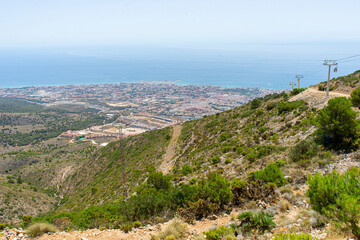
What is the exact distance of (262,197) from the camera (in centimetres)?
762

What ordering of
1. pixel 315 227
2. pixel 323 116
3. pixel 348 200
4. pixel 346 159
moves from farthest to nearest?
pixel 323 116 → pixel 346 159 → pixel 315 227 → pixel 348 200

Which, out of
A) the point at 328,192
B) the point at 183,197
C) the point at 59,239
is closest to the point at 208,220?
the point at 183,197

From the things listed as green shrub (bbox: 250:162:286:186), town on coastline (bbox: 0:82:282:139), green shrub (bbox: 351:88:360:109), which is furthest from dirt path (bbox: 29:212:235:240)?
town on coastline (bbox: 0:82:282:139)

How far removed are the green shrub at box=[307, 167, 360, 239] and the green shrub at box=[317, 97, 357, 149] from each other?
17.0 ft

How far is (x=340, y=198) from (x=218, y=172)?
8.15 m

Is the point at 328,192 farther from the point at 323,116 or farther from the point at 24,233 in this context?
the point at 24,233

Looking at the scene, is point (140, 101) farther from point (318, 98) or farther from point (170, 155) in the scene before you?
point (318, 98)

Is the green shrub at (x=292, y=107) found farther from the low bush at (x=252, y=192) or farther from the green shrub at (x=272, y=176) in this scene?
the low bush at (x=252, y=192)

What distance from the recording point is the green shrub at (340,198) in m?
4.27

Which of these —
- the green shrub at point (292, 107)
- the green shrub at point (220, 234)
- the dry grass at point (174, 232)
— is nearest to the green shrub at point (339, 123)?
the green shrub at point (220, 234)

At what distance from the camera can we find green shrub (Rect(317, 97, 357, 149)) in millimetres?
9430

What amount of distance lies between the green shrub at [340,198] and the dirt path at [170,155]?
14598 mm

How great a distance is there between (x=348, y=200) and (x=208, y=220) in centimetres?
430

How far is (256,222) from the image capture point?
6.00 meters
